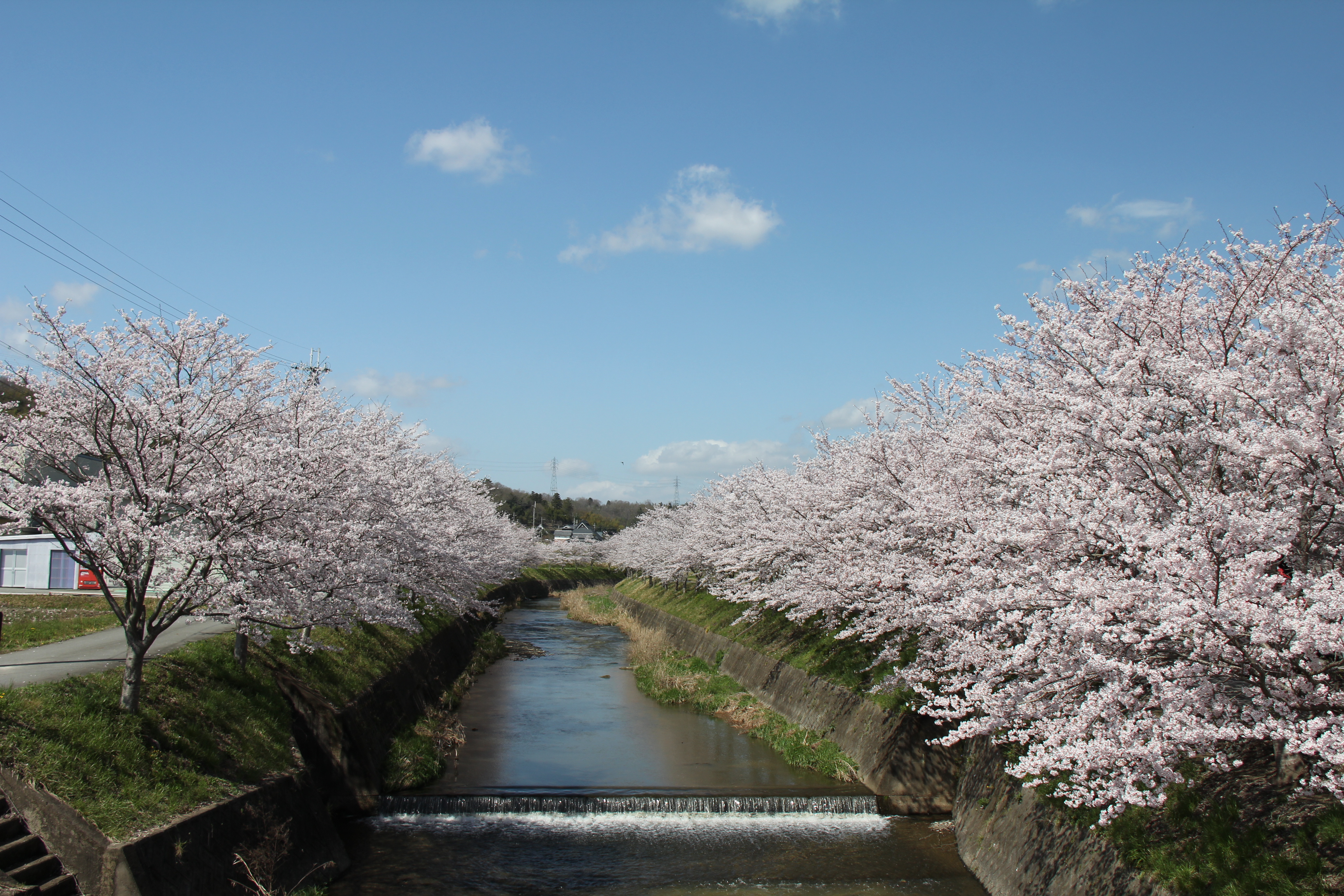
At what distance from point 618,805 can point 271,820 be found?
6.35 meters

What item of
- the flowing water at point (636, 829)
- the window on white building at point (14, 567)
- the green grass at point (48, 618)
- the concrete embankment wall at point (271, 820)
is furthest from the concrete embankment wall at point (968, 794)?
the window on white building at point (14, 567)

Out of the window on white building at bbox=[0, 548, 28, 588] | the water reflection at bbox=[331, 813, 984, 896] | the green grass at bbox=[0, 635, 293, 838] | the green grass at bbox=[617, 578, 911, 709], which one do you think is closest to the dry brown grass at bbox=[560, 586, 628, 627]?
the green grass at bbox=[617, 578, 911, 709]

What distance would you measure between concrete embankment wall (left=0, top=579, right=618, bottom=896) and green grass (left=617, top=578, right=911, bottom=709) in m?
10.4

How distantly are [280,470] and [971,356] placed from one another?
422 inches

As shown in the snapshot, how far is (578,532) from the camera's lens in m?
147

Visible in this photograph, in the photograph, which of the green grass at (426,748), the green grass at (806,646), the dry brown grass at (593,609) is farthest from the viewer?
the dry brown grass at (593,609)

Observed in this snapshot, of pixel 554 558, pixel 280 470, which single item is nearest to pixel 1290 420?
pixel 280 470

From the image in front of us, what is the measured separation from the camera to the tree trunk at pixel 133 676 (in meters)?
11.2

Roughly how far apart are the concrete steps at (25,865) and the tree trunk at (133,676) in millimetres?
2548

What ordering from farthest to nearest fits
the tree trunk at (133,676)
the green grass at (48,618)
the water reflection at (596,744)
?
the water reflection at (596,744)
the green grass at (48,618)
the tree trunk at (133,676)

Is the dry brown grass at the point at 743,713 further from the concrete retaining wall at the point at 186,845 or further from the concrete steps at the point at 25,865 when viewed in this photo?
the concrete steps at the point at 25,865

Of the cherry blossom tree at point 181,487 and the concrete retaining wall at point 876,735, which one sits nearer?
the cherry blossom tree at point 181,487

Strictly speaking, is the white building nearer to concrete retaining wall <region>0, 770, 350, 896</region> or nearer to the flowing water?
the flowing water

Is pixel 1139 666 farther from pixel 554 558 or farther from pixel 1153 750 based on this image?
pixel 554 558
